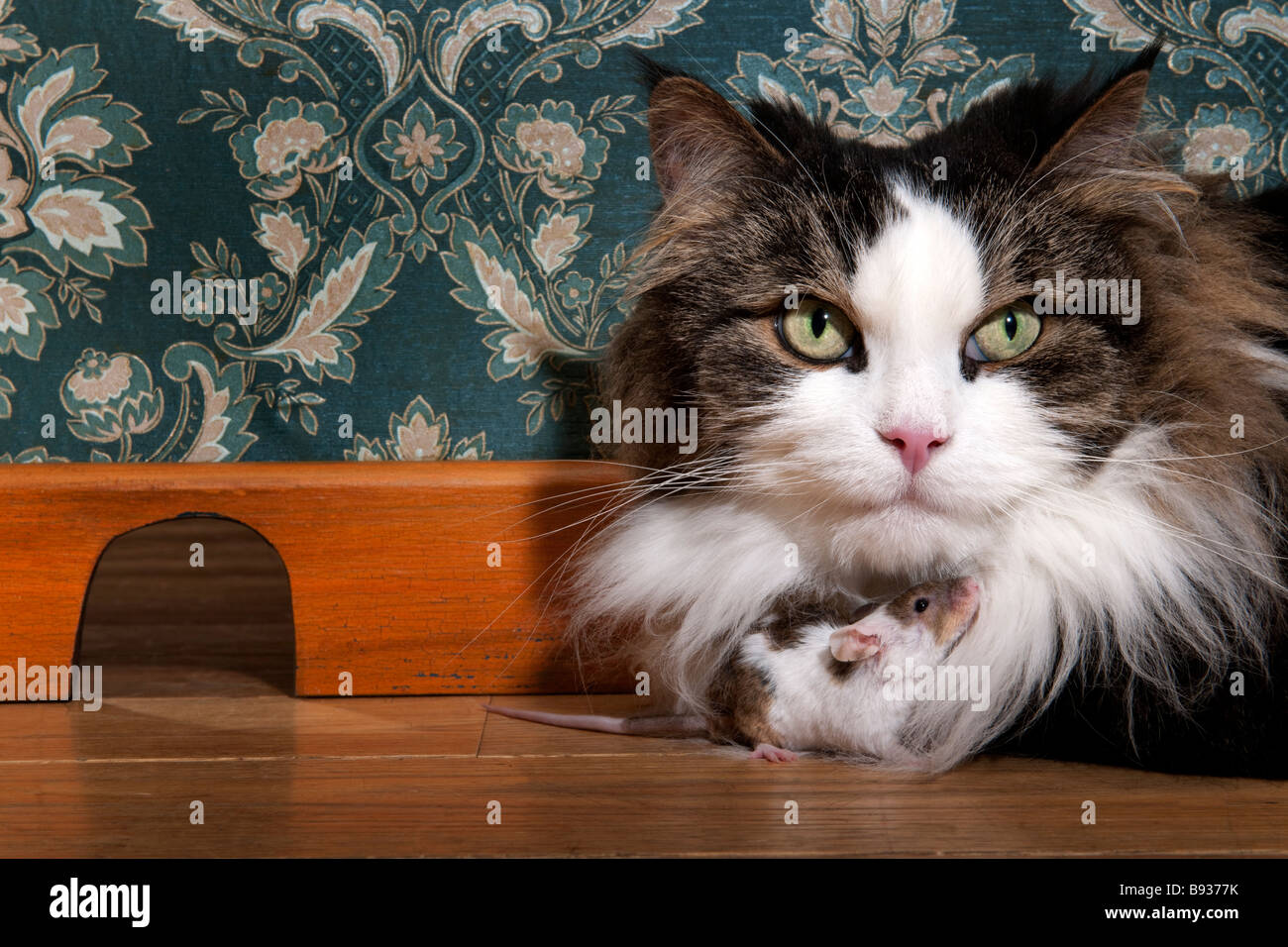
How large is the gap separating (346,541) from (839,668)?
2.21ft

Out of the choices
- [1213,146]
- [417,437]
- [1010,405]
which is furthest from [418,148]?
[1213,146]

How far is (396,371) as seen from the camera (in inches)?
58.9

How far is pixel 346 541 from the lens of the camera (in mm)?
1405

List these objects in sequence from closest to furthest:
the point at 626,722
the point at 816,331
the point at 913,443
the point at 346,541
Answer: the point at 913,443, the point at 816,331, the point at 626,722, the point at 346,541

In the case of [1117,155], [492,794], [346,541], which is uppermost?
[1117,155]

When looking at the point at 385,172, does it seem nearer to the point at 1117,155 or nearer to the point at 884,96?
the point at 884,96

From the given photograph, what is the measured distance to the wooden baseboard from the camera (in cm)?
140

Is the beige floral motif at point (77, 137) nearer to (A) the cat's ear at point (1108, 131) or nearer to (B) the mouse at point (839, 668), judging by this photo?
(B) the mouse at point (839, 668)

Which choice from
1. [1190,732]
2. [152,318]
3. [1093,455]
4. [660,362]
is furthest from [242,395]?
[1190,732]

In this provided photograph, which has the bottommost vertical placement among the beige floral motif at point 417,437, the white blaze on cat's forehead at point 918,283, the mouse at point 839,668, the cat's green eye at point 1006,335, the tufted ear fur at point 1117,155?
the mouse at point 839,668

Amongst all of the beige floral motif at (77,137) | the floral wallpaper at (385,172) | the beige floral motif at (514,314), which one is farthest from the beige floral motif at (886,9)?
the beige floral motif at (77,137)

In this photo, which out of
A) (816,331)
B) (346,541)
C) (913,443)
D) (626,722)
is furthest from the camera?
(346,541)

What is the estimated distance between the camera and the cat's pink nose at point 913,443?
93cm
